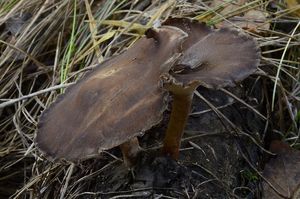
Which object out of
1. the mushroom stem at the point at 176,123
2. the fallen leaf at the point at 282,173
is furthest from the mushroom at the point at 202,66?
the fallen leaf at the point at 282,173

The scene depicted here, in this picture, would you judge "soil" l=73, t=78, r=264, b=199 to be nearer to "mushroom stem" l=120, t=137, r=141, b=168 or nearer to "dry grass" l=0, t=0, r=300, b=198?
"mushroom stem" l=120, t=137, r=141, b=168

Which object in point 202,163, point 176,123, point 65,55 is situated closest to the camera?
point 176,123

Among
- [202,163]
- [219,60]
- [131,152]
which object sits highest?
[219,60]

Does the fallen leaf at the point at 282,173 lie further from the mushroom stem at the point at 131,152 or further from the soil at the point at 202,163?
the mushroom stem at the point at 131,152

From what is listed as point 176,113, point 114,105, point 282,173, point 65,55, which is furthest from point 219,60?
point 65,55

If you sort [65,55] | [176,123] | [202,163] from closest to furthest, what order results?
[176,123], [202,163], [65,55]

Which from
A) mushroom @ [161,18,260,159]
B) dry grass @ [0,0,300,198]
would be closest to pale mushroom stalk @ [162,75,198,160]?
mushroom @ [161,18,260,159]

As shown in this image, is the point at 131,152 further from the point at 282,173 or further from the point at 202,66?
the point at 282,173
